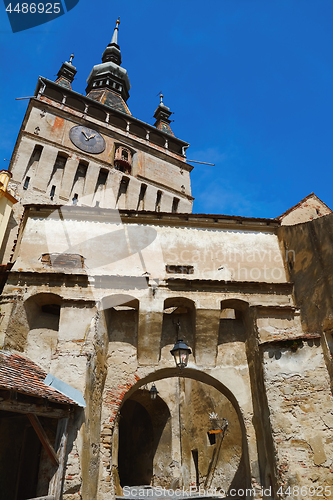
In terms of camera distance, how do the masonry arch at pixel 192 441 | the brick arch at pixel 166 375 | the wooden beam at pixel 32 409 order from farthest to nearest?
1. the masonry arch at pixel 192 441
2. the brick arch at pixel 166 375
3. the wooden beam at pixel 32 409

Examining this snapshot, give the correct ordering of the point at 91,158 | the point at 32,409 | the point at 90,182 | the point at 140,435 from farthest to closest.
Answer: the point at 91,158 < the point at 90,182 < the point at 140,435 < the point at 32,409

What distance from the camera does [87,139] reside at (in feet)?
73.9

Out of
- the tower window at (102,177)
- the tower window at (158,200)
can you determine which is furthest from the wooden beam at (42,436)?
the tower window at (158,200)

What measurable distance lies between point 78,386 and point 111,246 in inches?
163

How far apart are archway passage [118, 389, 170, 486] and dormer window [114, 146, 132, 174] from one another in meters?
13.5

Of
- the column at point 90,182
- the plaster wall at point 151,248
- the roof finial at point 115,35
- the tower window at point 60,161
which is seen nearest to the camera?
the plaster wall at point 151,248

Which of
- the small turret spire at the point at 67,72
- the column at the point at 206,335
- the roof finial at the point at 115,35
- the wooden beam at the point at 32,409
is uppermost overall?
the roof finial at the point at 115,35

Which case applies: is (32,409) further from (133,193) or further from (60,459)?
(133,193)

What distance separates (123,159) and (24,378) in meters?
18.0

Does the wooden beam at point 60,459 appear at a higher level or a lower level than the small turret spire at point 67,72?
Result: lower

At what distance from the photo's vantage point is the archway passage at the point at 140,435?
53.9ft

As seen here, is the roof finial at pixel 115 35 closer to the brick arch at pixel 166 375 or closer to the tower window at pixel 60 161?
the tower window at pixel 60 161

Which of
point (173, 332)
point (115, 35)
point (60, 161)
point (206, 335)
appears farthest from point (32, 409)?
point (115, 35)

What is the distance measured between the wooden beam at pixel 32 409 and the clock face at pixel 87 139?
56.3 feet
